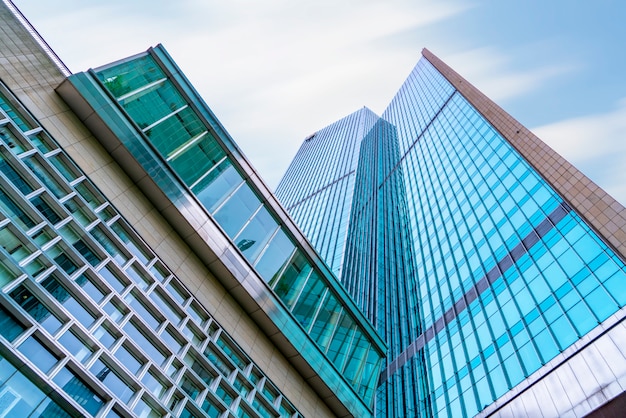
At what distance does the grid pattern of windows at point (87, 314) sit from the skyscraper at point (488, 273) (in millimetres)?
21202

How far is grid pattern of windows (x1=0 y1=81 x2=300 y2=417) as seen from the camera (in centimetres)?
1212

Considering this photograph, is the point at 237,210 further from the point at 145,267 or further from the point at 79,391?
the point at 79,391

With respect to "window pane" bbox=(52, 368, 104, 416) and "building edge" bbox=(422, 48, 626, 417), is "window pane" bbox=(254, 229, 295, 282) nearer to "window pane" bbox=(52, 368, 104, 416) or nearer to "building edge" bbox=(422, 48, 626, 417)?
"window pane" bbox=(52, 368, 104, 416)

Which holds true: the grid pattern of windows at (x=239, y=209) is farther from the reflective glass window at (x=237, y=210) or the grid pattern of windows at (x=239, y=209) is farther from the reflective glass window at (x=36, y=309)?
the reflective glass window at (x=36, y=309)

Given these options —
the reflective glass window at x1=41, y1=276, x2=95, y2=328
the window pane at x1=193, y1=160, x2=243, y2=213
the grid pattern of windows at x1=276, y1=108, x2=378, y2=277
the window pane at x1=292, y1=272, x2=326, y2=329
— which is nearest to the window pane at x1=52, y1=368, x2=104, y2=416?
the reflective glass window at x1=41, y1=276, x2=95, y2=328

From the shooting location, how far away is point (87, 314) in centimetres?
1400

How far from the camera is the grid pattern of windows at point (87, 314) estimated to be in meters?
12.1

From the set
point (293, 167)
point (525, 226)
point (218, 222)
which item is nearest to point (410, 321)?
point (525, 226)

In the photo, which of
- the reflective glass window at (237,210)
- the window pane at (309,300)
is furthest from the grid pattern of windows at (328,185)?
the reflective glass window at (237,210)

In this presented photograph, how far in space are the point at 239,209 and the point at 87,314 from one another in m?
9.72

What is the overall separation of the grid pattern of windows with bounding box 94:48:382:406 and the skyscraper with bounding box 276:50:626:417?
13.4 m

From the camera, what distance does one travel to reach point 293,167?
17462cm

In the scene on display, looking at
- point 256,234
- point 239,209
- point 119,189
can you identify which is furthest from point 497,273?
point 119,189

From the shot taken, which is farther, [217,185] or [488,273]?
[488,273]
